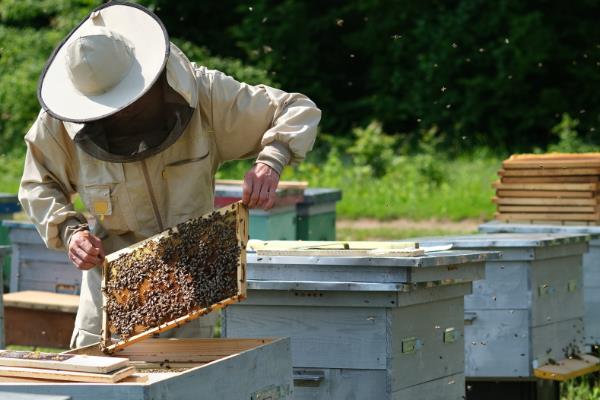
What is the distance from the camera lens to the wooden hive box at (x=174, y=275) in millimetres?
3348

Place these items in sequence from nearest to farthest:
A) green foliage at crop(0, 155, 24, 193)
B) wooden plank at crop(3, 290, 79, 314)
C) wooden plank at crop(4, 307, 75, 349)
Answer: wooden plank at crop(3, 290, 79, 314) < wooden plank at crop(4, 307, 75, 349) < green foliage at crop(0, 155, 24, 193)

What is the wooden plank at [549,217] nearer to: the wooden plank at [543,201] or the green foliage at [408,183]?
the wooden plank at [543,201]

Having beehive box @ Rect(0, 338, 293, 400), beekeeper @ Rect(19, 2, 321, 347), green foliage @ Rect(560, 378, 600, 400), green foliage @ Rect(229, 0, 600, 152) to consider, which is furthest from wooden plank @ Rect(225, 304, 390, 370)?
green foliage @ Rect(229, 0, 600, 152)

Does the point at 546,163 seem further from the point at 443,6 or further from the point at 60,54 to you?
the point at 443,6

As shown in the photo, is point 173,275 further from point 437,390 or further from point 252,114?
point 437,390

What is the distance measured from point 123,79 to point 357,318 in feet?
3.71

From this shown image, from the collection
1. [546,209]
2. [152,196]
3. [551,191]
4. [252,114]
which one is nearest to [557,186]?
[551,191]

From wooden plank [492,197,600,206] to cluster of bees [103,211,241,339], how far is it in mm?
3533

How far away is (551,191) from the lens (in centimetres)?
659

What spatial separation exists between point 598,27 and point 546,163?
11.8 metres

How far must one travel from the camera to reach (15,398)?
2443 millimetres

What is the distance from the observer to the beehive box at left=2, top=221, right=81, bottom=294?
6758 mm

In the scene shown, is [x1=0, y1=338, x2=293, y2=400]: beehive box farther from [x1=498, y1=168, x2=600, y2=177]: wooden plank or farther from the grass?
the grass

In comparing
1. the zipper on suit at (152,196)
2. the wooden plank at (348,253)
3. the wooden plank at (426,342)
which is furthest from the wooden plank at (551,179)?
the zipper on suit at (152,196)
